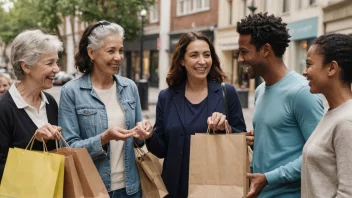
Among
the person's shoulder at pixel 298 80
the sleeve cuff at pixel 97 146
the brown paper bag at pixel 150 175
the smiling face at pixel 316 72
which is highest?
the smiling face at pixel 316 72

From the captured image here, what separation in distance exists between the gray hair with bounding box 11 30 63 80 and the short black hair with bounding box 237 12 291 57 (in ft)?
3.89

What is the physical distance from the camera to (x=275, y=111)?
2.50m

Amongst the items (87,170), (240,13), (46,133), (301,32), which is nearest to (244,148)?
(87,170)

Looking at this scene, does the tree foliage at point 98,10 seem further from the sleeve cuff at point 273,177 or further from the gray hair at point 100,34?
the sleeve cuff at point 273,177

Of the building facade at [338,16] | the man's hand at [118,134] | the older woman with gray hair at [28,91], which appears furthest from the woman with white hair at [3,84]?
the building facade at [338,16]

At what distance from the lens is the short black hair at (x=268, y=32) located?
8.60 feet

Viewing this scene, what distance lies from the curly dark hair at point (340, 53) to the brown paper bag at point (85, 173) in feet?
4.35

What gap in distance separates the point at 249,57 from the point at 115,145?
1.05 meters

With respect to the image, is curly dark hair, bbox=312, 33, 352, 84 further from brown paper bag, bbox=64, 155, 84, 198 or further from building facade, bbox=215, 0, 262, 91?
building facade, bbox=215, 0, 262, 91

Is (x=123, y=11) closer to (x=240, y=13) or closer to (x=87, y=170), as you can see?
(x=240, y=13)

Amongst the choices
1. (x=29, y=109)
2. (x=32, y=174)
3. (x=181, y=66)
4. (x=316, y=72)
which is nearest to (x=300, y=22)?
(x=181, y=66)

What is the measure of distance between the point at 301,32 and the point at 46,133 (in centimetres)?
2077

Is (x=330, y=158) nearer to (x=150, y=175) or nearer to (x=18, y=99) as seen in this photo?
(x=150, y=175)

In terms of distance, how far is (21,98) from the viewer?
8.88 ft
